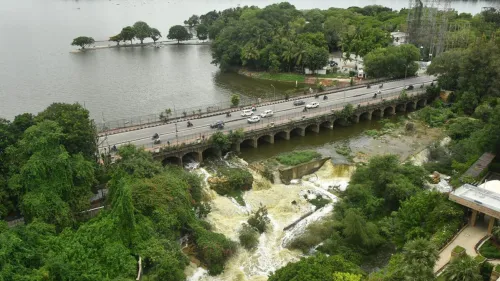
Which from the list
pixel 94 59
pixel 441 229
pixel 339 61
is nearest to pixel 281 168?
pixel 441 229

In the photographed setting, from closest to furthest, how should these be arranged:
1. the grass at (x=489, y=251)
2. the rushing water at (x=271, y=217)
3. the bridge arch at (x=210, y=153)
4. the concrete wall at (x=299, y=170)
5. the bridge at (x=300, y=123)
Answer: the grass at (x=489, y=251), the rushing water at (x=271, y=217), the concrete wall at (x=299, y=170), the bridge at (x=300, y=123), the bridge arch at (x=210, y=153)

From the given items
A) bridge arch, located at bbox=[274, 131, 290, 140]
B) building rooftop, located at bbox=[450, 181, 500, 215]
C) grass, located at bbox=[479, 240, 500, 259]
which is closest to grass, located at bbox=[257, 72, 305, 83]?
bridge arch, located at bbox=[274, 131, 290, 140]

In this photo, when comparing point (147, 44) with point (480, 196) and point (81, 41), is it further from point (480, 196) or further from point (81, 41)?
point (480, 196)

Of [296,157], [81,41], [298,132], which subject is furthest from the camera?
[81,41]

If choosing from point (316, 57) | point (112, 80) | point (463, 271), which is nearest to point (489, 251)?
point (463, 271)

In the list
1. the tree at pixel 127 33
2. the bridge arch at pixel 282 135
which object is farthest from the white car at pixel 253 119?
the tree at pixel 127 33

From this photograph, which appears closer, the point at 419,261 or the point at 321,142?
the point at 419,261

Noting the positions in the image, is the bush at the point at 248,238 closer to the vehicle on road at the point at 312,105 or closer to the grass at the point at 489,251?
the grass at the point at 489,251
